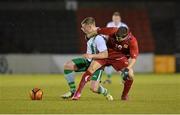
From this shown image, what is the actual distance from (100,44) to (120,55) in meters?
0.60

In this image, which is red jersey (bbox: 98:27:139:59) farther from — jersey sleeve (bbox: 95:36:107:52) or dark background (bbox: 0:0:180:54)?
dark background (bbox: 0:0:180:54)

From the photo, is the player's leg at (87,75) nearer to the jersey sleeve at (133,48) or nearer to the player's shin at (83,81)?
the player's shin at (83,81)

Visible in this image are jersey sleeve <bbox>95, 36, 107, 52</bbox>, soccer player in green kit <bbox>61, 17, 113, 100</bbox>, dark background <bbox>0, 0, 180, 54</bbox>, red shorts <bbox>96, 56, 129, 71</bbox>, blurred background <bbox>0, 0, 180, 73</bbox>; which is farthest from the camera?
dark background <bbox>0, 0, 180, 54</bbox>

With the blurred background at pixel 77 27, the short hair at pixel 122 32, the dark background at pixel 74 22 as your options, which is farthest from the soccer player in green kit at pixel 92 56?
the dark background at pixel 74 22

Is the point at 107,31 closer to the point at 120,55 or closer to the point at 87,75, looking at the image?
the point at 120,55

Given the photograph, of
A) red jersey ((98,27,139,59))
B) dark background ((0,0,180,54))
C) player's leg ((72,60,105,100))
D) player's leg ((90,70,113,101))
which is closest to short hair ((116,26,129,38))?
red jersey ((98,27,139,59))

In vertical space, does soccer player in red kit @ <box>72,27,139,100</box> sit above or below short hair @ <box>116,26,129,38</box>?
below

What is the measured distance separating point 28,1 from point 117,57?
69.0 ft

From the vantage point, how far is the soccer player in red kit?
13406 mm

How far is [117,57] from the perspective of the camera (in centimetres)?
1379

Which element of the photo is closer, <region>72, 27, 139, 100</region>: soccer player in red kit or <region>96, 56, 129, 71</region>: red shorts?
<region>72, 27, 139, 100</region>: soccer player in red kit

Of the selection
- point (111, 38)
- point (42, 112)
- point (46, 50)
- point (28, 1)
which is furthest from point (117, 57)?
point (28, 1)

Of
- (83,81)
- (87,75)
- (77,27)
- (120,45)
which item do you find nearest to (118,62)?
(120,45)

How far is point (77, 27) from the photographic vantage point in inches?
1357
